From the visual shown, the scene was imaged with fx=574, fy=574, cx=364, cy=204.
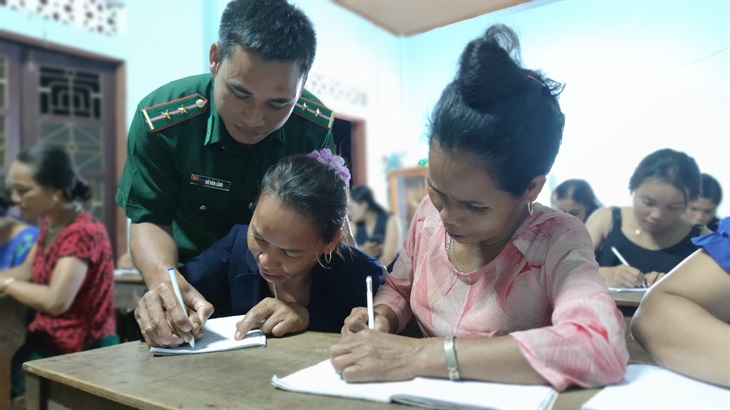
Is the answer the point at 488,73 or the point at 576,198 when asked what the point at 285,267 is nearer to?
the point at 488,73

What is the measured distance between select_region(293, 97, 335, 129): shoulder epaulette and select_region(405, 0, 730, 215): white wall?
0.83ft

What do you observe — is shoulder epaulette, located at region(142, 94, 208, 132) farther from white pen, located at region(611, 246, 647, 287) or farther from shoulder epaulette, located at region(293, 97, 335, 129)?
white pen, located at region(611, 246, 647, 287)

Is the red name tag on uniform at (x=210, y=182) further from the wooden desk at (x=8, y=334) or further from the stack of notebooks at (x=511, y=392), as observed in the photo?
the wooden desk at (x=8, y=334)

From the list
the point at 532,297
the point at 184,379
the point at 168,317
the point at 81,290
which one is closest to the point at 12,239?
the point at 81,290

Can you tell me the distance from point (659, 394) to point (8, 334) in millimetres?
2366

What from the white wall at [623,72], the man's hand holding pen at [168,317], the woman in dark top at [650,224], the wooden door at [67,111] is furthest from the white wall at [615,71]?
the wooden door at [67,111]

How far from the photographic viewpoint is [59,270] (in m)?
2.28

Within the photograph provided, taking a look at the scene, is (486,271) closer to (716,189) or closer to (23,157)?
(716,189)

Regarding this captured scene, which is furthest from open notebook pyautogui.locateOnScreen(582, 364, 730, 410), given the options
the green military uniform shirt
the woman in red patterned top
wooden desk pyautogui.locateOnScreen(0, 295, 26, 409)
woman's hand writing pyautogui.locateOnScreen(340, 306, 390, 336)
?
wooden desk pyautogui.locateOnScreen(0, 295, 26, 409)

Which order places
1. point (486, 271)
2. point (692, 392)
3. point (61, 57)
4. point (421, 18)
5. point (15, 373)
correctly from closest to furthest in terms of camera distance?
1. point (692, 392)
2. point (486, 271)
3. point (421, 18)
4. point (15, 373)
5. point (61, 57)

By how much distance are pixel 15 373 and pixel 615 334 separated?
230cm

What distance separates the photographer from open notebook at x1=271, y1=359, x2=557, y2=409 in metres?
0.73

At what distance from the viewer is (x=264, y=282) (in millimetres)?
1403

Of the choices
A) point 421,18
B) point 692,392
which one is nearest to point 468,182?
point 692,392
